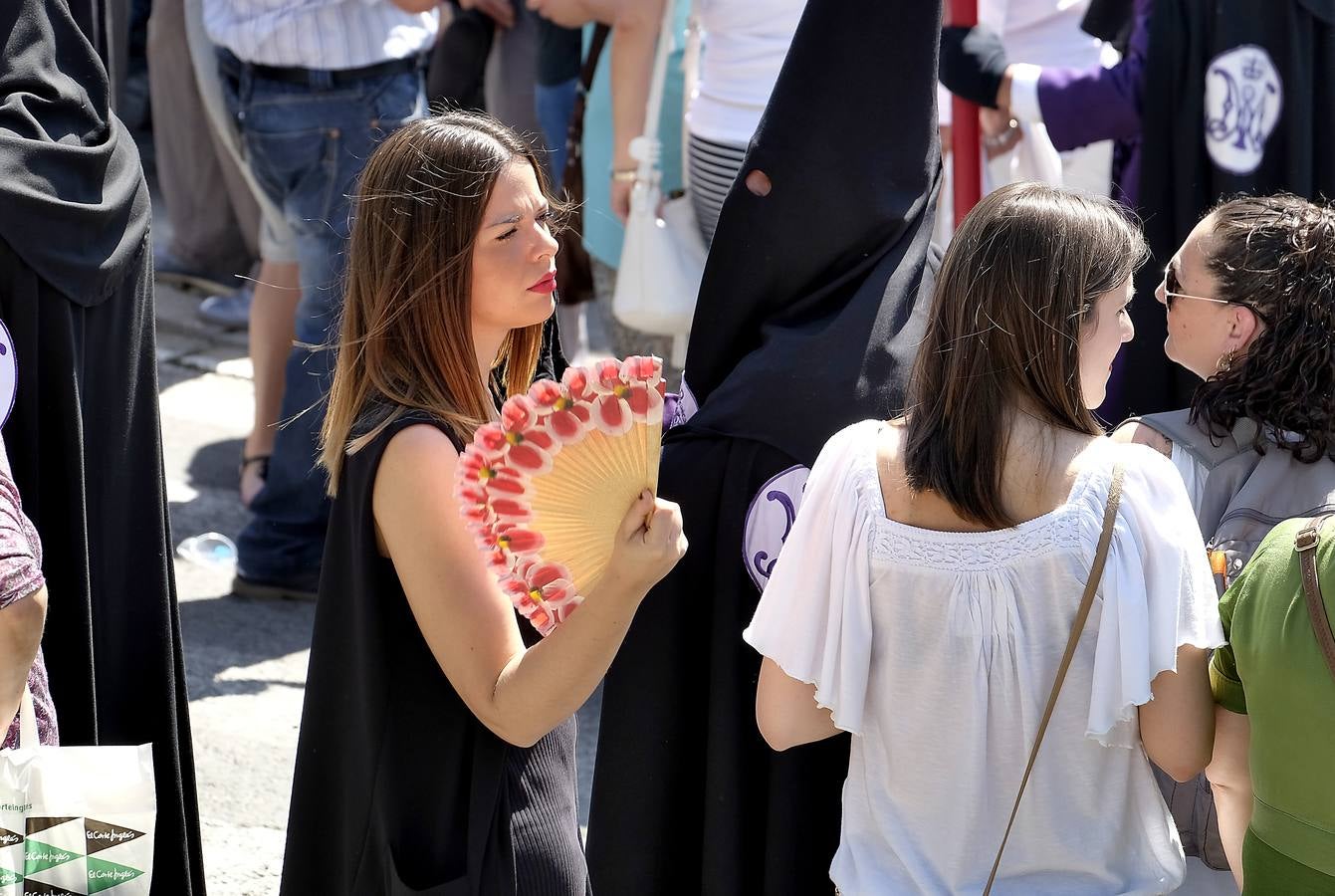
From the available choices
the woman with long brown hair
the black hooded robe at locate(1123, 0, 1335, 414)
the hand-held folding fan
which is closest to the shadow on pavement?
the woman with long brown hair

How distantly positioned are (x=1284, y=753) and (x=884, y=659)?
0.46 metres

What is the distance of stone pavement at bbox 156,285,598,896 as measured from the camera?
3.31 m

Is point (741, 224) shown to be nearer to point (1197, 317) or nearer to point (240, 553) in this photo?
point (1197, 317)

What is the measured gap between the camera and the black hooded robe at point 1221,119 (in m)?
3.64

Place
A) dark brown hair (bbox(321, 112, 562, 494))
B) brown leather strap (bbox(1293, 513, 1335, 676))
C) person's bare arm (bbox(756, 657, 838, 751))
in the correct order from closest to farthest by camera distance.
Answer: brown leather strap (bbox(1293, 513, 1335, 676)), person's bare arm (bbox(756, 657, 838, 751)), dark brown hair (bbox(321, 112, 562, 494))

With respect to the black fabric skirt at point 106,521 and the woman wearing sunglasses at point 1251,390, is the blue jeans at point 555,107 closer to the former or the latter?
the black fabric skirt at point 106,521

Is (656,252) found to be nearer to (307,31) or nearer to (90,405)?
(307,31)

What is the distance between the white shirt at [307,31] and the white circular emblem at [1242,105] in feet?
7.72

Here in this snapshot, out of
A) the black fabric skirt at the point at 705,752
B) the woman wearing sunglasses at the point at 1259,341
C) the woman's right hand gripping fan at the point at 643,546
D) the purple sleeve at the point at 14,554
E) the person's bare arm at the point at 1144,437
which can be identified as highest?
the woman wearing sunglasses at the point at 1259,341

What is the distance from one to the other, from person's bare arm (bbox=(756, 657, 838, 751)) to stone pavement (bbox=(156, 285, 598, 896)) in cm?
160

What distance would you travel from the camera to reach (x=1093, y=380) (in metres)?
1.88

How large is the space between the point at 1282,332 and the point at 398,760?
4.48 ft

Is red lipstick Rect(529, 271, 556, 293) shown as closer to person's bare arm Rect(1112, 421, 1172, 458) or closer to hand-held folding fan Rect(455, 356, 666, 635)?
hand-held folding fan Rect(455, 356, 666, 635)

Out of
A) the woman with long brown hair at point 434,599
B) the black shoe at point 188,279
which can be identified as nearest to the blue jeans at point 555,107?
the black shoe at point 188,279
